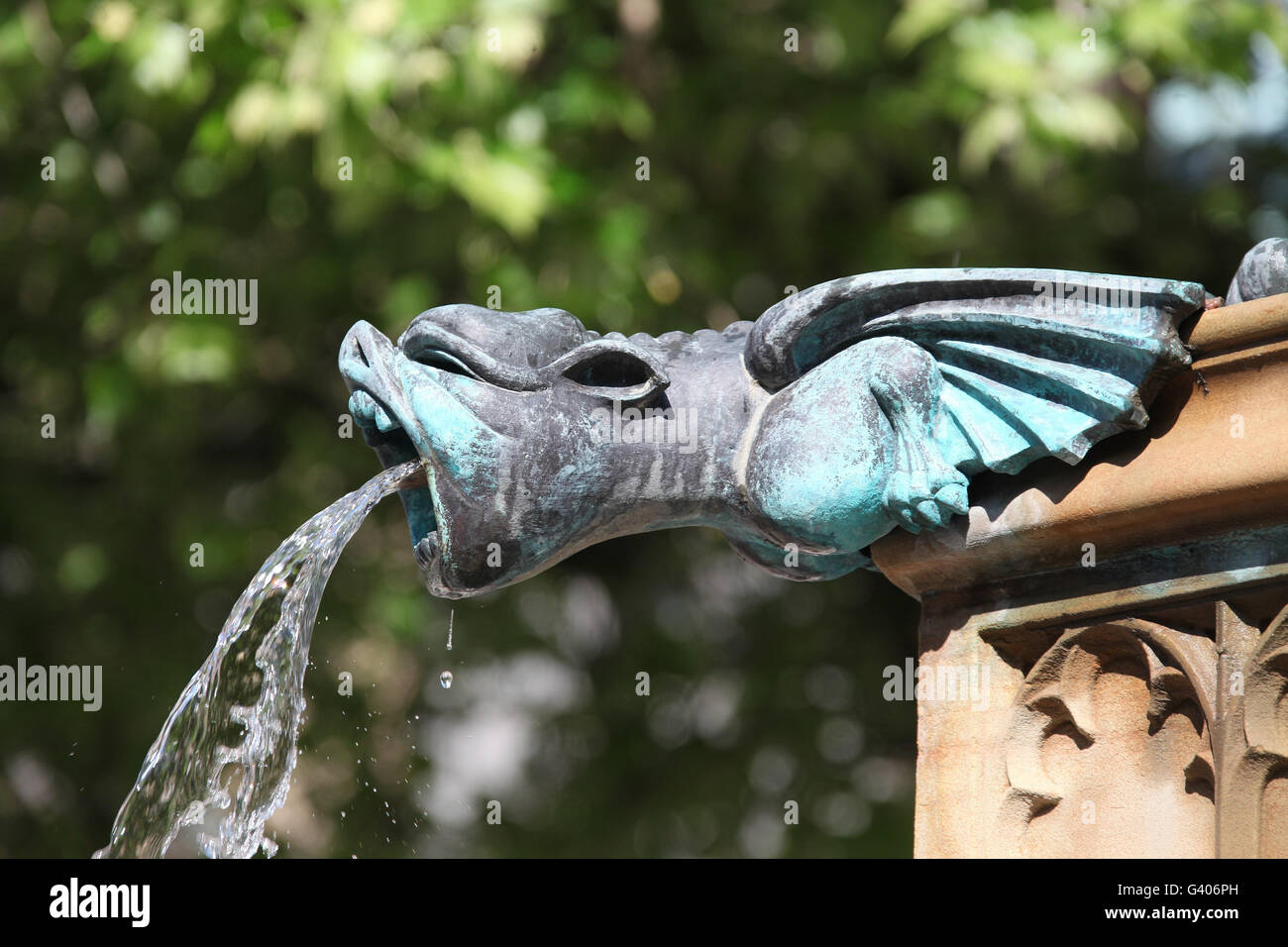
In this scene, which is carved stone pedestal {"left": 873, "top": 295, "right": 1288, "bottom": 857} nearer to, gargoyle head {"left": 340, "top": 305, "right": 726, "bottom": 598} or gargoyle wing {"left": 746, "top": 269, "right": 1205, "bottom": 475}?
gargoyle wing {"left": 746, "top": 269, "right": 1205, "bottom": 475}

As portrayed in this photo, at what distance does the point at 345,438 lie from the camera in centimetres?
399

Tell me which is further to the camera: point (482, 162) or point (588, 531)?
point (482, 162)

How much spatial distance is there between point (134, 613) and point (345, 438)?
0.68 meters

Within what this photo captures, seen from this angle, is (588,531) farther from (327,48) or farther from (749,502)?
(327,48)

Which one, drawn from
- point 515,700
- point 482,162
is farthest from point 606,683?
point 482,162

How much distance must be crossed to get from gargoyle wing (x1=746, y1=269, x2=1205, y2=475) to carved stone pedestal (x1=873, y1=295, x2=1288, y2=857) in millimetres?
38

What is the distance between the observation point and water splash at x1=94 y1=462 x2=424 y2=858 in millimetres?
1844

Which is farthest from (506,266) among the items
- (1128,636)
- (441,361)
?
(1128,636)

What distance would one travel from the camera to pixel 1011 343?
1586 mm

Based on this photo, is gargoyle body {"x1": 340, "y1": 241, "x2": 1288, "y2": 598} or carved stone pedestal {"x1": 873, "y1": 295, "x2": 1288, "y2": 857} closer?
carved stone pedestal {"x1": 873, "y1": 295, "x2": 1288, "y2": 857}

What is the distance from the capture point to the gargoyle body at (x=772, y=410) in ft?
5.04

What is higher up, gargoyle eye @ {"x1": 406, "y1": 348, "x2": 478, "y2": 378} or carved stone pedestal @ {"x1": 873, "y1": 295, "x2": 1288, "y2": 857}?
gargoyle eye @ {"x1": 406, "y1": 348, "x2": 478, "y2": 378}

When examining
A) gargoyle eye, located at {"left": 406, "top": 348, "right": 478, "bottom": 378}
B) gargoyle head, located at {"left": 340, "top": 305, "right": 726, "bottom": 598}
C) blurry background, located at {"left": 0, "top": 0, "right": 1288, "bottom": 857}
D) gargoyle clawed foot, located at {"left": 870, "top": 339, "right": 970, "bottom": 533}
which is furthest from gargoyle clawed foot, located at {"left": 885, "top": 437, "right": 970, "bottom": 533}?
blurry background, located at {"left": 0, "top": 0, "right": 1288, "bottom": 857}

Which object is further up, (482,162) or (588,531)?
(482,162)
